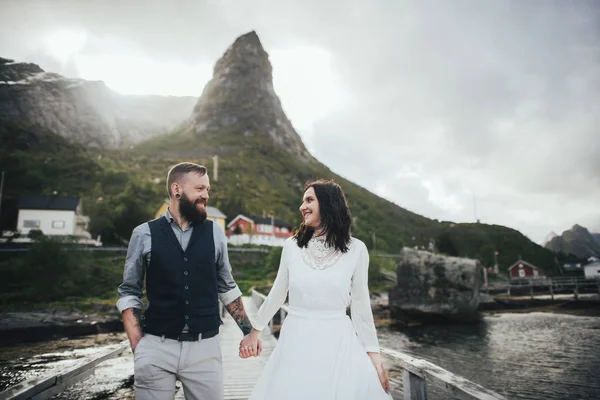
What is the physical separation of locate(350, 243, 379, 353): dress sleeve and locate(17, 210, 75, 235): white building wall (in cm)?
6082

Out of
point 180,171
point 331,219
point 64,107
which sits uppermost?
point 64,107

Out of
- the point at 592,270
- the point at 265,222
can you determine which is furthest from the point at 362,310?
the point at 592,270

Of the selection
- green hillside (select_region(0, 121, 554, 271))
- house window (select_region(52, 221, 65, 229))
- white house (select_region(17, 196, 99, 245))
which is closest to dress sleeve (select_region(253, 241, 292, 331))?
green hillside (select_region(0, 121, 554, 271))

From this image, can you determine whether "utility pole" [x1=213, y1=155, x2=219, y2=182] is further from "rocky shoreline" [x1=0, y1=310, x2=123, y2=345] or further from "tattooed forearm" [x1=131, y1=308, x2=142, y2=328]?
"tattooed forearm" [x1=131, y1=308, x2=142, y2=328]

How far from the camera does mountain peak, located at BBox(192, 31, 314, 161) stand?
171 m

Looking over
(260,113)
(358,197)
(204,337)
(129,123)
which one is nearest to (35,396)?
(204,337)

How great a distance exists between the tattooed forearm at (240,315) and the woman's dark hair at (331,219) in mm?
Result: 778

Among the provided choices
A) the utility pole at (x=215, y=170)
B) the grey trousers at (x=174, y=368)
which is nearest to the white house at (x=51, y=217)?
the grey trousers at (x=174, y=368)

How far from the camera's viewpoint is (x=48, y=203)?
54500 millimetres

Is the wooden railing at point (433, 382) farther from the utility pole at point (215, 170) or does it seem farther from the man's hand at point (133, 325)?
the utility pole at point (215, 170)

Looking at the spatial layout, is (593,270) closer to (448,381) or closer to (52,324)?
(52,324)

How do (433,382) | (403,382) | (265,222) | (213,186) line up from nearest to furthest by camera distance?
1. (433,382)
2. (403,382)
3. (265,222)
4. (213,186)

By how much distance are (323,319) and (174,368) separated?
1.12 m

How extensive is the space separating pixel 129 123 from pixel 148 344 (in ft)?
690
